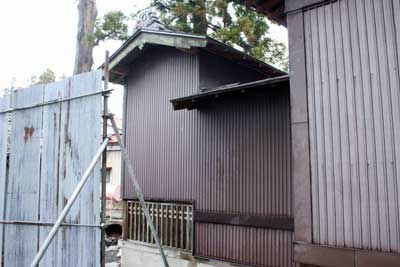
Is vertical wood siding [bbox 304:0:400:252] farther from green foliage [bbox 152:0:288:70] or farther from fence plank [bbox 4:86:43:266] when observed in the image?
green foliage [bbox 152:0:288:70]

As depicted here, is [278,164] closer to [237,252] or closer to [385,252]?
[237,252]

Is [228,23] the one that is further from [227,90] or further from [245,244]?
[245,244]

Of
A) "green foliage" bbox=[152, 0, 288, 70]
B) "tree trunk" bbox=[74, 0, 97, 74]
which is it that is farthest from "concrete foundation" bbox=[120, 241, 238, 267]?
"green foliage" bbox=[152, 0, 288, 70]

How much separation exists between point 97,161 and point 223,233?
10.8ft

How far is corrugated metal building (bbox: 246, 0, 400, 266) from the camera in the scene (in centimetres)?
319

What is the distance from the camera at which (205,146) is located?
7188 millimetres

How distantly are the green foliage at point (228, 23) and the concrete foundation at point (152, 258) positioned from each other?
23.4 feet

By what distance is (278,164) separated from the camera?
5941mm

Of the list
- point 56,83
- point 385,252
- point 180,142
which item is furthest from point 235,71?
point 385,252

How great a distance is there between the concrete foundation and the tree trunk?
5766 mm

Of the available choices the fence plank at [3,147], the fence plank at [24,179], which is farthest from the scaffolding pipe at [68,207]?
the fence plank at [3,147]

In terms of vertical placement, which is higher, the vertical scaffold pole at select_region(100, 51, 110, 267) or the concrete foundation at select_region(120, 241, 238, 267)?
the vertical scaffold pole at select_region(100, 51, 110, 267)

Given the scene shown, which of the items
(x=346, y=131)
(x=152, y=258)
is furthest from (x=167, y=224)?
(x=346, y=131)

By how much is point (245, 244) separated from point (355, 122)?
→ 141 inches
